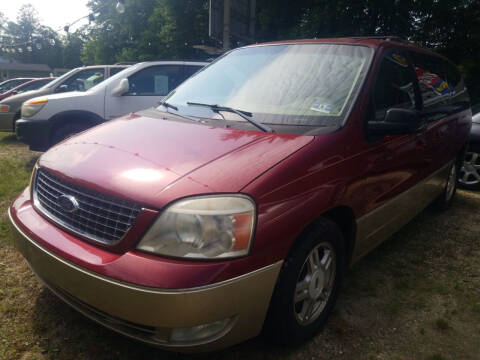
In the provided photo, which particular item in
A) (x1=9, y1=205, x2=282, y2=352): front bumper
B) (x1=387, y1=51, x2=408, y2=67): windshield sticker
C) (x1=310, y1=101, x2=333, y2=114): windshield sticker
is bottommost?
(x1=9, y1=205, x2=282, y2=352): front bumper

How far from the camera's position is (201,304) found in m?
1.64

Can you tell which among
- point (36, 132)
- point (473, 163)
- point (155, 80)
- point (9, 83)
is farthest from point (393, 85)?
point (9, 83)

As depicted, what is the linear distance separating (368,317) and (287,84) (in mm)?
1624

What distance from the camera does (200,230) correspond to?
67.4 inches

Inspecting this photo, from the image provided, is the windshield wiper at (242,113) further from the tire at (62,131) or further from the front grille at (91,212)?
the tire at (62,131)

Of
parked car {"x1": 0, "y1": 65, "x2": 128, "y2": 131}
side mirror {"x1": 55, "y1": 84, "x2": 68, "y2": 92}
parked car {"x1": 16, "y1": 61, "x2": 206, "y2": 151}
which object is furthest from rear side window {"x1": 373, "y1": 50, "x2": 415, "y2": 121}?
side mirror {"x1": 55, "y1": 84, "x2": 68, "y2": 92}

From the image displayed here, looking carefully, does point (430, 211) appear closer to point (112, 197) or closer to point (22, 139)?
point (112, 197)

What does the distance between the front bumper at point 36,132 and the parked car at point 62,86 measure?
198 centimetres

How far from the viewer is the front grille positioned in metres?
1.80

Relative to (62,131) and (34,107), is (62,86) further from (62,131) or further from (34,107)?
(62,131)

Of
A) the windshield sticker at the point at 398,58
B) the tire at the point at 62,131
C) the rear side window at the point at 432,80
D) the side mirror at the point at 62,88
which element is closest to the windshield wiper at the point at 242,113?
the windshield sticker at the point at 398,58

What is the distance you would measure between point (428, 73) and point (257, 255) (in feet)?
9.22

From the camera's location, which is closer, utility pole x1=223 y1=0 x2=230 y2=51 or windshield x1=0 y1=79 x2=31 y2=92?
utility pole x1=223 y1=0 x2=230 y2=51

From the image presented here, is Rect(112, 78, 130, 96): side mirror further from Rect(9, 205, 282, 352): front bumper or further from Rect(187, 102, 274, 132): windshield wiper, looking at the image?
Rect(9, 205, 282, 352): front bumper
